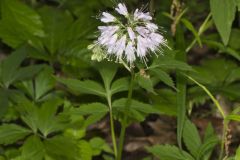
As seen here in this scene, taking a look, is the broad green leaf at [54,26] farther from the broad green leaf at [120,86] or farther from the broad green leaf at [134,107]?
the broad green leaf at [134,107]

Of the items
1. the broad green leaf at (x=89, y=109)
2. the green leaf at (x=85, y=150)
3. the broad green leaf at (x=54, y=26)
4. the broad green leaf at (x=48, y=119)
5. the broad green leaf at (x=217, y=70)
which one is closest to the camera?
the broad green leaf at (x=89, y=109)

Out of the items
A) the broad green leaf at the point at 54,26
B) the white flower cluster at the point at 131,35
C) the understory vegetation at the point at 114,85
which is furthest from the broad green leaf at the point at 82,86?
the broad green leaf at the point at 54,26

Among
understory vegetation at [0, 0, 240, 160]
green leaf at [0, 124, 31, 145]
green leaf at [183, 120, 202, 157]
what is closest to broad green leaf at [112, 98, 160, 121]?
understory vegetation at [0, 0, 240, 160]

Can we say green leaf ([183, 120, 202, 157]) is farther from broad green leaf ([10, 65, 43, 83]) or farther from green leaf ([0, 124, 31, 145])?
broad green leaf ([10, 65, 43, 83])

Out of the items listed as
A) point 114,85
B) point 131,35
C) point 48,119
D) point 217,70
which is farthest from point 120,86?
point 217,70

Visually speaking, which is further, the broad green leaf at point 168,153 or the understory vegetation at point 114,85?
the broad green leaf at point 168,153

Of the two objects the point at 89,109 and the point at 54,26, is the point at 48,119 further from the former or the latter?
the point at 54,26

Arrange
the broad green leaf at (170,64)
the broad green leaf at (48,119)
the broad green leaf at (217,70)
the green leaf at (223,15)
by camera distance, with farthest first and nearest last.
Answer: the broad green leaf at (217,70) → the broad green leaf at (48,119) → the broad green leaf at (170,64) → the green leaf at (223,15)
